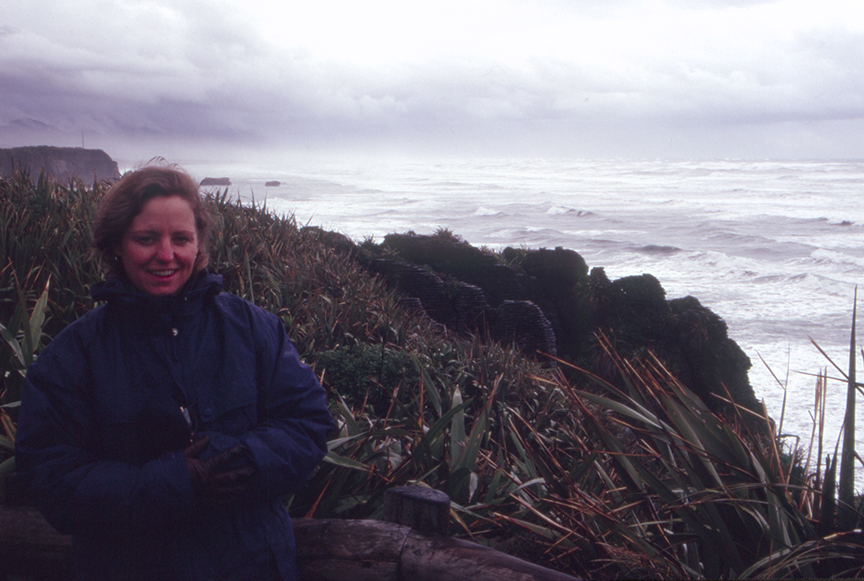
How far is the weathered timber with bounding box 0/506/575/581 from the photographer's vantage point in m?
1.68

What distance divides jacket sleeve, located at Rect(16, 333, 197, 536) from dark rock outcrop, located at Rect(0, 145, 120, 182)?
707cm

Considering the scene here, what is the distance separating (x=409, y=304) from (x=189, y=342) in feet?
31.8

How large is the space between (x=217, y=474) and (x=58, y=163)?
2221 centimetres

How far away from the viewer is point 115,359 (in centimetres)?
158

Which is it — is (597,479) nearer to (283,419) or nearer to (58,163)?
(283,419)

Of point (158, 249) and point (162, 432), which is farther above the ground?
point (158, 249)

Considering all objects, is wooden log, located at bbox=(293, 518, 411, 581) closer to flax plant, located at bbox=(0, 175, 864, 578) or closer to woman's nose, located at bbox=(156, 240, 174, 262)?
flax plant, located at bbox=(0, 175, 864, 578)

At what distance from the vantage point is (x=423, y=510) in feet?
6.09

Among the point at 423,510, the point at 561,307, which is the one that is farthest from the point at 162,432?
the point at 561,307

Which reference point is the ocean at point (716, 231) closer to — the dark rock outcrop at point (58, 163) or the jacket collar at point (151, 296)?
the dark rock outcrop at point (58, 163)

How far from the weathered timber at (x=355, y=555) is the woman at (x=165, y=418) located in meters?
0.22

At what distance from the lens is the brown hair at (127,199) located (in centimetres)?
168

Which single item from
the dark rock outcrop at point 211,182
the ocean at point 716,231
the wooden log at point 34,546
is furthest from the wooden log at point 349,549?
the ocean at point 716,231

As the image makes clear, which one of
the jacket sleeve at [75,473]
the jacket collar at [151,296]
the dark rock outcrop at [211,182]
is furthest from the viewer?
the dark rock outcrop at [211,182]
